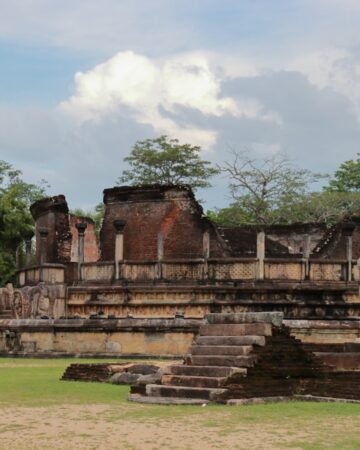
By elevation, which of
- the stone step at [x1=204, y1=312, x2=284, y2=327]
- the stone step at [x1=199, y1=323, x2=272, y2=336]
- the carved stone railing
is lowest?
the stone step at [x1=199, y1=323, x2=272, y2=336]

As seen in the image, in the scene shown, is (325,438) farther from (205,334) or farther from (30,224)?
(30,224)

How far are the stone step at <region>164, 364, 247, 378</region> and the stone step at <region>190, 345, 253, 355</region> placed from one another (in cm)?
34

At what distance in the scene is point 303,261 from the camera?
2366 centimetres

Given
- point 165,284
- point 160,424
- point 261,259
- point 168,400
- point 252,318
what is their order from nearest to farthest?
1. point 160,424
2. point 168,400
3. point 252,318
4. point 261,259
5. point 165,284

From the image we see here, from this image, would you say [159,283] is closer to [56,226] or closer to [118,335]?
[118,335]

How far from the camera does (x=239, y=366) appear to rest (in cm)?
1062

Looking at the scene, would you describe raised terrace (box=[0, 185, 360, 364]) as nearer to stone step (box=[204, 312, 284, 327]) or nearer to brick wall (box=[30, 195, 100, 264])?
brick wall (box=[30, 195, 100, 264])

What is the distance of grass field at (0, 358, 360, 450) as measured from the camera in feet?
24.5

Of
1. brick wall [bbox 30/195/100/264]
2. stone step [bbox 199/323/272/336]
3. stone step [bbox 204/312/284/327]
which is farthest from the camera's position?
brick wall [bbox 30/195/100/264]

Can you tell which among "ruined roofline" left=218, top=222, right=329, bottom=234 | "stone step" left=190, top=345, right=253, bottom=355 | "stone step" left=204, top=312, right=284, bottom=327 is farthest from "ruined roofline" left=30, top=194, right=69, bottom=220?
"stone step" left=190, top=345, right=253, bottom=355

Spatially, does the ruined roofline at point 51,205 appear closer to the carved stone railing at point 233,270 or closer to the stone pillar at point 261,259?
the carved stone railing at point 233,270

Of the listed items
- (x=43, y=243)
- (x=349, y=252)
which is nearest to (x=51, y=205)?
(x=43, y=243)

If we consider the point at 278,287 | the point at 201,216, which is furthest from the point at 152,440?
the point at 201,216

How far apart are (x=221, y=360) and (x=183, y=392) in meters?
0.66
